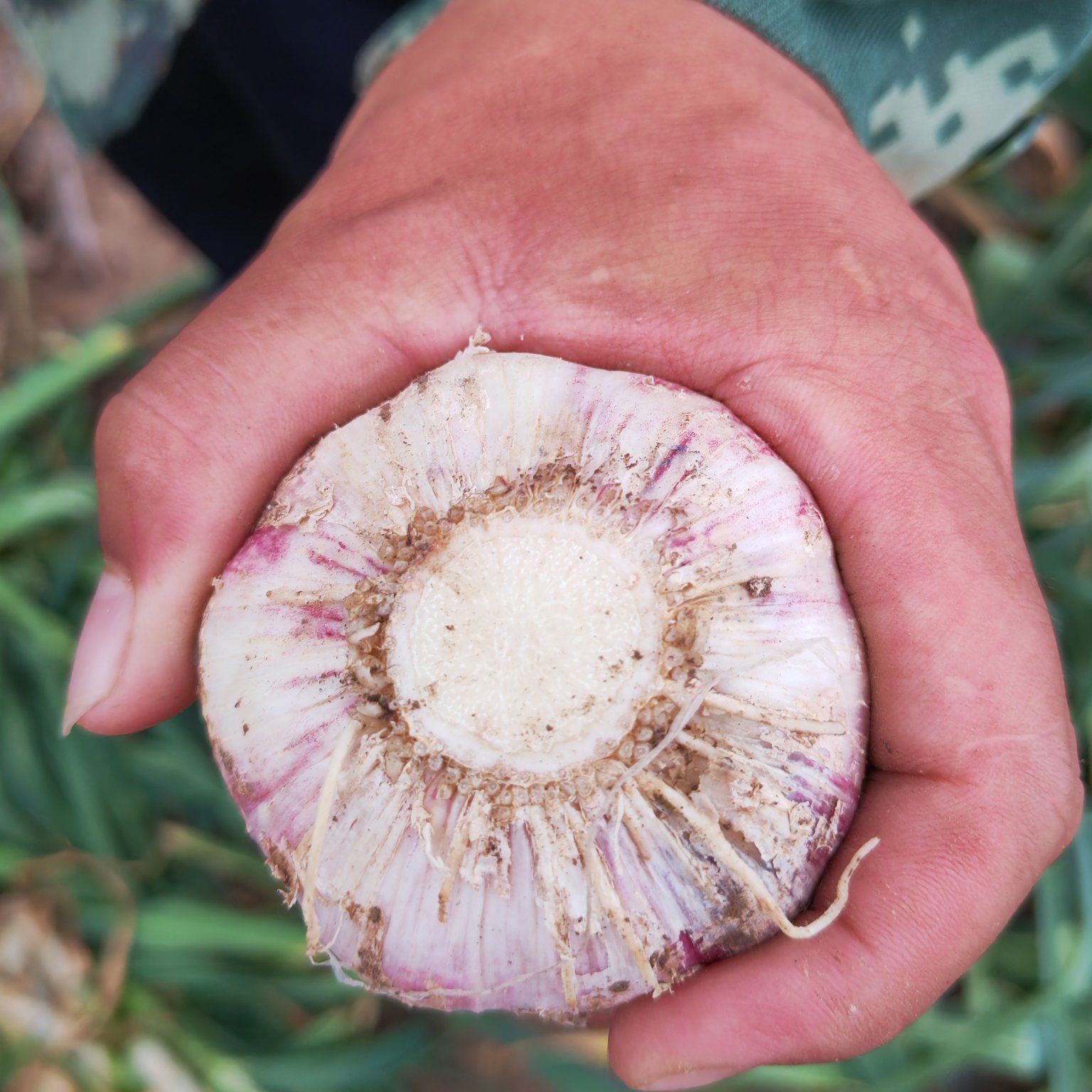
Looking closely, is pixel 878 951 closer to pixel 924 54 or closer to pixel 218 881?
pixel 924 54

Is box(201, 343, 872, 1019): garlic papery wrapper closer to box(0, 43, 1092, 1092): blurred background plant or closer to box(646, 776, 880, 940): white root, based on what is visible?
box(646, 776, 880, 940): white root

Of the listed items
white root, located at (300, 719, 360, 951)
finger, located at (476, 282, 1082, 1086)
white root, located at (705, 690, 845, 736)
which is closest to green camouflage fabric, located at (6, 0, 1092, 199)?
finger, located at (476, 282, 1082, 1086)

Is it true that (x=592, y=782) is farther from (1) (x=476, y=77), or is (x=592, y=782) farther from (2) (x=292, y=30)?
(2) (x=292, y=30)

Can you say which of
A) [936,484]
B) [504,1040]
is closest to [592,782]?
[936,484]

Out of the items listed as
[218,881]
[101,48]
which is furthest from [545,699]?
[218,881]

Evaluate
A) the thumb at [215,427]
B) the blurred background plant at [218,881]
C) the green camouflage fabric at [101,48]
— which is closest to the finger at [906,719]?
the thumb at [215,427]

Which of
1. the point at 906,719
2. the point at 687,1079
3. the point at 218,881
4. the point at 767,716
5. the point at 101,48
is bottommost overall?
the point at 218,881
